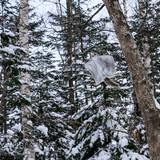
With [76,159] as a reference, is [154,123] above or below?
above

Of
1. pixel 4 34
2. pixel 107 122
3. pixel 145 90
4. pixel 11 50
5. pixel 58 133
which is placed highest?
pixel 4 34

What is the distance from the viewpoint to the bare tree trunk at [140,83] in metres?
2.30

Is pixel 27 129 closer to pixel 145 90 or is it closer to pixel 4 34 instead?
pixel 4 34

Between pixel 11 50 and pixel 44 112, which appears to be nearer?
pixel 11 50

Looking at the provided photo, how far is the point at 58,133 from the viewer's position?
8227 mm

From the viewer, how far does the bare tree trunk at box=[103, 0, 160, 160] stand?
2.30 m

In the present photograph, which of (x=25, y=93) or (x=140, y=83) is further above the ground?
(x=140, y=83)

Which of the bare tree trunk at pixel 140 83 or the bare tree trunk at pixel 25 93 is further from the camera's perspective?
the bare tree trunk at pixel 25 93

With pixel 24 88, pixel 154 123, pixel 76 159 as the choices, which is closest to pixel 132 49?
pixel 154 123

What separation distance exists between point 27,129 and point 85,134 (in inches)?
65.1

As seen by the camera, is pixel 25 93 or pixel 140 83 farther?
pixel 25 93

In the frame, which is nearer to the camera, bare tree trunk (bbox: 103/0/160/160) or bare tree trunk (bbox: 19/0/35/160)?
bare tree trunk (bbox: 103/0/160/160)

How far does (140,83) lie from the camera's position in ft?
8.02

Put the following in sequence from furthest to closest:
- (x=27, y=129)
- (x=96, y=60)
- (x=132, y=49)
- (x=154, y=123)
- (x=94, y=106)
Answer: (x=27, y=129)
(x=94, y=106)
(x=96, y=60)
(x=132, y=49)
(x=154, y=123)
